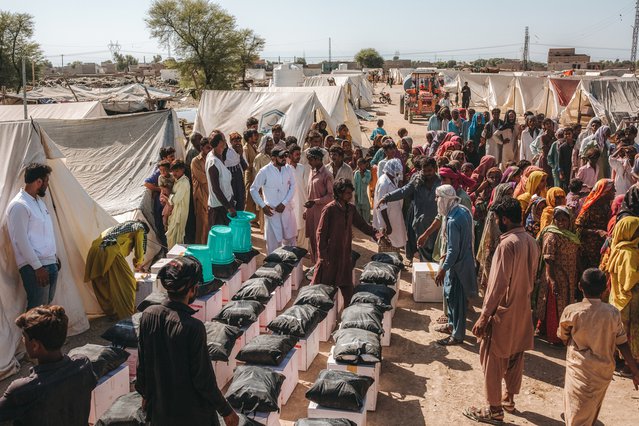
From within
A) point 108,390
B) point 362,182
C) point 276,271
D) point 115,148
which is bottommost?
point 108,390

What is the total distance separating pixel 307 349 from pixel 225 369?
29.7 inches

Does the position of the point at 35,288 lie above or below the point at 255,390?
above

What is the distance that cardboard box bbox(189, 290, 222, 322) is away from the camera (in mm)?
5535

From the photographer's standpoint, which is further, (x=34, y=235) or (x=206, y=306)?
(x=206, y=306)

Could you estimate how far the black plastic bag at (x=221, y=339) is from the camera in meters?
4.45

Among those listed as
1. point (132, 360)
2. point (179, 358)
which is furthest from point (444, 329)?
point (179, 358)

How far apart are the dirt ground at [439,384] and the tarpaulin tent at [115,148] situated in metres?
3.22

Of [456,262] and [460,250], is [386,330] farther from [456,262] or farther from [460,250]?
[460,250]

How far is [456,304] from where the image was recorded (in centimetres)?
567

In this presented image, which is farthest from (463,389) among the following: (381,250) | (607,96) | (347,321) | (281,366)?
(607,96)

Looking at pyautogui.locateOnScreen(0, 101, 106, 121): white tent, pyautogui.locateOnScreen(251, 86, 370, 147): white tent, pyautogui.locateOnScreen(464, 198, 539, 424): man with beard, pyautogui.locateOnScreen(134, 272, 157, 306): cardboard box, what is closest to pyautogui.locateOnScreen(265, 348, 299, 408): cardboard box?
pyautogui.locateOnScreen(464, 198, 539, 424): man with beard

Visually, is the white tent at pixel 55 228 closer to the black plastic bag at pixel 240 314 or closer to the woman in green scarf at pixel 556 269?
the black plastic bag at pixel 240 314

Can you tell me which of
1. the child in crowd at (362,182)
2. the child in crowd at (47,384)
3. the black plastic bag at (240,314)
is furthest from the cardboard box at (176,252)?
the child in crowd at (47,384)

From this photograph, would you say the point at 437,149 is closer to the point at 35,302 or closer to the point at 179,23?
the point at 35,302
